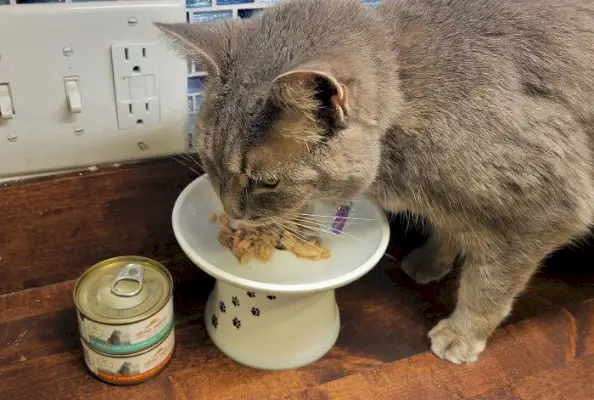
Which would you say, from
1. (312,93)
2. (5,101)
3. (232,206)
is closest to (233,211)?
(232,206)

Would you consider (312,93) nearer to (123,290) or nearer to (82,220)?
(123,290)

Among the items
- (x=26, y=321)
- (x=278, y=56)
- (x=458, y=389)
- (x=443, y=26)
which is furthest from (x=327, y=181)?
(x=26, y=321)

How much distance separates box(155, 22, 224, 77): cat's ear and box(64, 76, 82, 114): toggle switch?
0.21 m

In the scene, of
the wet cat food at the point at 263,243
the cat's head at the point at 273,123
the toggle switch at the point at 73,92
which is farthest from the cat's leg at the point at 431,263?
the toggle switch at the point at 73,92

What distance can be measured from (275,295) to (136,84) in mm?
371

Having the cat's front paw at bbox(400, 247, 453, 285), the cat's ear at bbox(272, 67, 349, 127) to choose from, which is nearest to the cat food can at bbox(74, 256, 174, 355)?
the cat's ear at bbox(272, 67, 349, 127)

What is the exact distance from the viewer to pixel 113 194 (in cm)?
100

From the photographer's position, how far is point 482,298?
3.06 ft

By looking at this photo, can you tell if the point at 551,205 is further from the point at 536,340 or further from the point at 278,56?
the point at 278,56

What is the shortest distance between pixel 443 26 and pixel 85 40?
482 millimetres

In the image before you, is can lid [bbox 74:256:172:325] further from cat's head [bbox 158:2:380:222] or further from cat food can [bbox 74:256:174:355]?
cat's head [bbox 158:2:380:222]

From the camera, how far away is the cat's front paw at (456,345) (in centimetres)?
95

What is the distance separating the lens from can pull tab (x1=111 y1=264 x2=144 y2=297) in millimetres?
830

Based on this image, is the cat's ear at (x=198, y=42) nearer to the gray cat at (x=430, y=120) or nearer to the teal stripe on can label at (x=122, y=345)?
the gray cat at (x=430, y=120)
